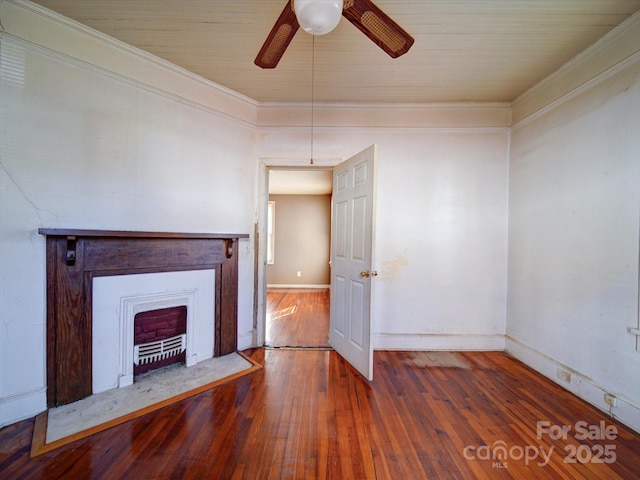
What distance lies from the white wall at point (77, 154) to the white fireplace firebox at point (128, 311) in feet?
0.96

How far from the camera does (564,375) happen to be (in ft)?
6.75

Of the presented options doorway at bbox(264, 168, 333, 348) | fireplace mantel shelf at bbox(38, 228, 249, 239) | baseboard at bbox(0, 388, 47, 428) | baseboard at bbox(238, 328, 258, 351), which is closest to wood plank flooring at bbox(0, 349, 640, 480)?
baseboard at bbox(0, 388, 47, 428)

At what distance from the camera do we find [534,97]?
94.9 inches

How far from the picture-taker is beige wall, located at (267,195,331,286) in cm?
634

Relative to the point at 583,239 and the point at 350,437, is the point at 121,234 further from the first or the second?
the point at 583,239

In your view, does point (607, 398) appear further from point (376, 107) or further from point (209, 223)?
point (209, 223)

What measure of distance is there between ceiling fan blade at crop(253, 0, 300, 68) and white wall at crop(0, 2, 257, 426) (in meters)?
1.24

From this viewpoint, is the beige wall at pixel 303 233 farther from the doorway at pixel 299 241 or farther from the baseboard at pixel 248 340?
the baseboard at pixel 248 340

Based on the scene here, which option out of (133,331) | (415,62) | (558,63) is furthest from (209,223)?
(558,63)

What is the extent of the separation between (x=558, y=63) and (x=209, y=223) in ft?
11.0

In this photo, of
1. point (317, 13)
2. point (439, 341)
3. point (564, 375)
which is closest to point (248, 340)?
point (439, 341)

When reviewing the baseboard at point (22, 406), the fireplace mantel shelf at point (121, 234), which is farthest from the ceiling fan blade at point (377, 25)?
the baseboard at point (22, 406)

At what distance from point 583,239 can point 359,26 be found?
88.9 inches

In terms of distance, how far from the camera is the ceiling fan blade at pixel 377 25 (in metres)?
1.12
